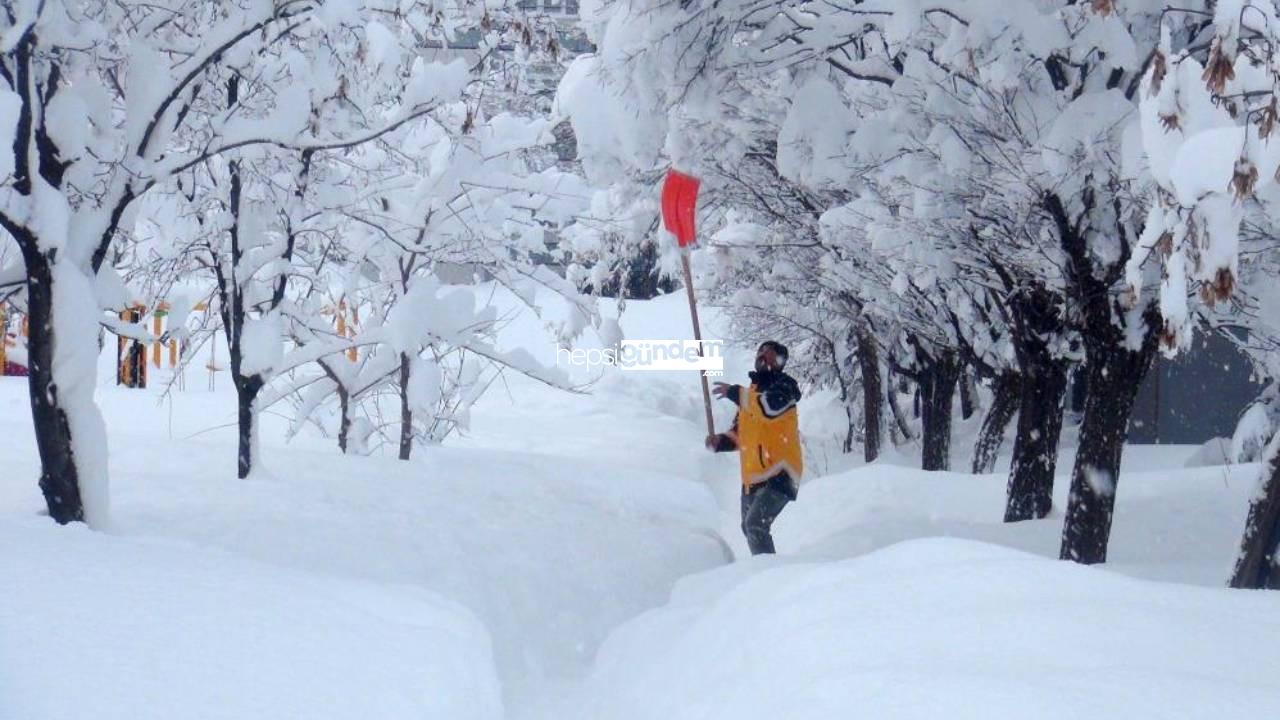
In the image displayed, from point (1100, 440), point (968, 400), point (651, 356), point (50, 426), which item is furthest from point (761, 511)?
point (651, 356)

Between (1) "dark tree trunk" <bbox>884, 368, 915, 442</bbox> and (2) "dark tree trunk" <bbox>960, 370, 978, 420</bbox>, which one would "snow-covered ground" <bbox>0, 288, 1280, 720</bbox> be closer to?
(1) "dark tree trunk" <bbox>884, 368, 915, 442</bbox>

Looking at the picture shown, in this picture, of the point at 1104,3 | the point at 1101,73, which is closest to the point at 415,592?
the point at 1104,3

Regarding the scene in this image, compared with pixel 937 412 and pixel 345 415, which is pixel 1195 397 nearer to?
pixel 937 412

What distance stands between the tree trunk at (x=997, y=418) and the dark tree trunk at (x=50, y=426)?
339 inches

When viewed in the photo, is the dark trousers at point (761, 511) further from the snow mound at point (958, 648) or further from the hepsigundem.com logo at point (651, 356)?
the hepsigundem.com logo at point (651, 356)

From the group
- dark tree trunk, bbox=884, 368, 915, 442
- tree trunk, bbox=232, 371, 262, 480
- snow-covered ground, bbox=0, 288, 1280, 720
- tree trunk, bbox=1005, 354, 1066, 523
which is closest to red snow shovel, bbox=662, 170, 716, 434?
snow-covered ground, bbox=0, 288, 1280, 720

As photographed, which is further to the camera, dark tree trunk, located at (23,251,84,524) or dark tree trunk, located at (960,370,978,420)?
dark tree trunk, located at (960,370,978,420)

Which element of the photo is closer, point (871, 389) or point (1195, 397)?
point (871, 389)

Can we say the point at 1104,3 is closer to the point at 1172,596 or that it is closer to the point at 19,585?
the point at 1172,596

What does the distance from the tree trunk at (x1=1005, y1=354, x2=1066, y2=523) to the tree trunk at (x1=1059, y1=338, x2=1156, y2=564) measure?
1.87 metres

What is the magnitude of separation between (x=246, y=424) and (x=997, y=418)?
751 cm

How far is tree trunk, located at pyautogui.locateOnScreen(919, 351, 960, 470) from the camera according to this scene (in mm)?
15133

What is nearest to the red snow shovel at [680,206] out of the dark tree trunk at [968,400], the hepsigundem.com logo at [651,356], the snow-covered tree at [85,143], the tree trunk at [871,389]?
the snow-covered tree at [85,143]

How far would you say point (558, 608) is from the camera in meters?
7.46
